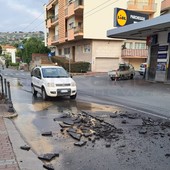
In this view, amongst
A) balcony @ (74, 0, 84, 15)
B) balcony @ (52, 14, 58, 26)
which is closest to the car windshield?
balcony @ (74, 0, 84, 15)

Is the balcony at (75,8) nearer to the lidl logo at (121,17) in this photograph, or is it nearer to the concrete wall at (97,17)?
the concrete wall at (97,17)

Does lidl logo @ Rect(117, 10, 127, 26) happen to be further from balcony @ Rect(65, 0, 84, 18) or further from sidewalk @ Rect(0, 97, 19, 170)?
sidewalk @ Rect(0, 97, 19, 170)

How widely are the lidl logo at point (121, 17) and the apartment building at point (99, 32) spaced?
12660 mm

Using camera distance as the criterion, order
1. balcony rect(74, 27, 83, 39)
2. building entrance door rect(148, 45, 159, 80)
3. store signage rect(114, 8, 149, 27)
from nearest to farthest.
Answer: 1. store signage rect(114, 8, 149, 27)
2. building entrance door rect(148, 45, 159, 80)
3. balcony rect(74, 27, 83, 39)

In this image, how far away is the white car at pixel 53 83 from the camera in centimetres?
1207

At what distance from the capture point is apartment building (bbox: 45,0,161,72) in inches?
1399

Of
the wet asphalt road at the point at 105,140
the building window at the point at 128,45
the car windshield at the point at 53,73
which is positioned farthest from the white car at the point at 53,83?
the building window at the point at 128,45

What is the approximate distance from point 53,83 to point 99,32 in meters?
25.3

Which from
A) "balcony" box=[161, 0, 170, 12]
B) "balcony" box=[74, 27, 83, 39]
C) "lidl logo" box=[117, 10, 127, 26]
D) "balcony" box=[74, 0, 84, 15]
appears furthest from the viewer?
"balcony" box=[161, 0, 170, 12]

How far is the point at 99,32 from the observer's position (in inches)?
1411

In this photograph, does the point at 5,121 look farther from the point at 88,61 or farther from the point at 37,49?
the point at 37,49

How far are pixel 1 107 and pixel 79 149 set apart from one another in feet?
16.7

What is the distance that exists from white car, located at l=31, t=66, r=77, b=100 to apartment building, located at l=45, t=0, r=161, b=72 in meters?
22.8

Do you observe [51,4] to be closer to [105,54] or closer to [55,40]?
[55,40]
